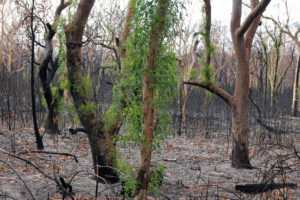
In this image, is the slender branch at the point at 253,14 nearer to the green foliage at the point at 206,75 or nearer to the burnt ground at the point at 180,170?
the green foliage at the point at 206,75

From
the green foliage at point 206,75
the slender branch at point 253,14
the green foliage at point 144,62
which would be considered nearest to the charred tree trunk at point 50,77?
the green foliage at point 206,75

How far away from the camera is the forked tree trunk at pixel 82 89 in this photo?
499 cm

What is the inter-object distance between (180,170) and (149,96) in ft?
12.0

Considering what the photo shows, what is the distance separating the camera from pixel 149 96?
305cm

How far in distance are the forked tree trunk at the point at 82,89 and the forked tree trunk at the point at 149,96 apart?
74.5 inches

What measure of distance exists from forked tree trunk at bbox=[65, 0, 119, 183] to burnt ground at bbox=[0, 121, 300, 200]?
441 millimetres

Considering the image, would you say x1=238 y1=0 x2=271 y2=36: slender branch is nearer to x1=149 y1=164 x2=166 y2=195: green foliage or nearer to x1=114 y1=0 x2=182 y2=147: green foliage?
x1=114 y1=0 x2=182 y2=147: green foliage

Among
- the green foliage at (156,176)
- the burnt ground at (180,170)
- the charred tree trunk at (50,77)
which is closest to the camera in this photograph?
the green foliage at (156,176)

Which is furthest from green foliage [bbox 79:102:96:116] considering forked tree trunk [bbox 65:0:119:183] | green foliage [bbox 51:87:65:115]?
green foliage [bbox 51:87:65:115]

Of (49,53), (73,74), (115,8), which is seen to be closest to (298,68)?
(115,8)

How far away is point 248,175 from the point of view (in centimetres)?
602

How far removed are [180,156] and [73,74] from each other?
3.83m

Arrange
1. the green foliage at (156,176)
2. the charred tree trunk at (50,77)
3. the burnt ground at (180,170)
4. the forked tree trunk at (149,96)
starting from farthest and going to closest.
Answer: the charred tree trunk at (50,77) < the burnt ground at (180,170) < the green foliage at (156,176) < the forked tree trunk at (149,96)

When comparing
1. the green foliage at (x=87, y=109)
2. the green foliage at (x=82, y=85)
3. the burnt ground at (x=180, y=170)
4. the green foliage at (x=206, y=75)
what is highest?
the green foliage at (x=206, y=75)
